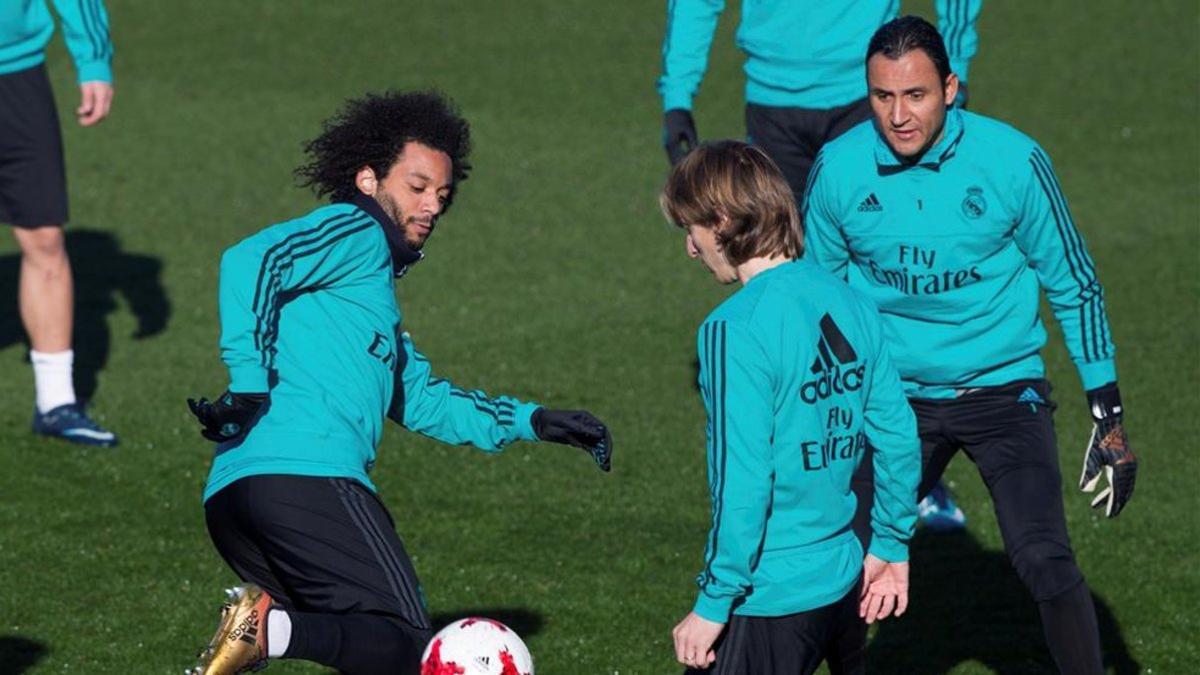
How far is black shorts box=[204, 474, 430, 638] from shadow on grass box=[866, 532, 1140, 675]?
2.26m

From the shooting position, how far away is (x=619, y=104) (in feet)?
60.6

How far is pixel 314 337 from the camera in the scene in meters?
5.94

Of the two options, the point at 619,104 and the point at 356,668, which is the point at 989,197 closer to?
the point at 356,668

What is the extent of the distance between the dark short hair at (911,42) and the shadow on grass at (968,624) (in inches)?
91.5

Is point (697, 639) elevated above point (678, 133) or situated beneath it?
situated beneath

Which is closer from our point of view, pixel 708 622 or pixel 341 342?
pixel 708 622

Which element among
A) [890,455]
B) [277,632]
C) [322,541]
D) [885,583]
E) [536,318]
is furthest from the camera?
[536,318]

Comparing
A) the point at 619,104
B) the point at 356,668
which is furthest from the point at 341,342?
the point at 619,104

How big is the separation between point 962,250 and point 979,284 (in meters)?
0.15

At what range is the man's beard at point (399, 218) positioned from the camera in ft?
20.3

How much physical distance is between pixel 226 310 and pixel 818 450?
171 centimetres

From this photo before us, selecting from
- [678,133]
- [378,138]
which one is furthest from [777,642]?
[678,133]

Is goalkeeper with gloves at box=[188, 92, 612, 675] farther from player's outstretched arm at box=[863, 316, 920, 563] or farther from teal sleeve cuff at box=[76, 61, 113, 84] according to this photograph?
teal sleeve cuff at box=[76, 61, 113, 84]

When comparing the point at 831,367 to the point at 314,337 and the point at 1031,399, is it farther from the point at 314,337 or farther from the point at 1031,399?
the point at 1031,399
